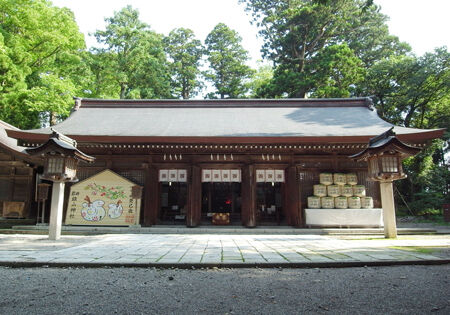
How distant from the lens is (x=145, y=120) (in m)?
12.5

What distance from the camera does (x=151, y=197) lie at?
10.2 m

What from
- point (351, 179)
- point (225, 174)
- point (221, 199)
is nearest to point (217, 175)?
point (225, 174)

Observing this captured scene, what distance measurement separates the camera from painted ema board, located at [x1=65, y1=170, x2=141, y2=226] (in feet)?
31.7

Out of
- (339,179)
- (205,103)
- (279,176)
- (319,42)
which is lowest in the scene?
(339,179)

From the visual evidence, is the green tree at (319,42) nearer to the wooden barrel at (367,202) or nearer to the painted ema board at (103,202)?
the wooden barrel at (367,202)

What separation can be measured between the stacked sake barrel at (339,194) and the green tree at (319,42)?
12.0 meters

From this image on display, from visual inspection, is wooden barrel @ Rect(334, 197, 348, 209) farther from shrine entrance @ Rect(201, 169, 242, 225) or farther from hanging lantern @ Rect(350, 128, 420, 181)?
shrine entrance @ Rect(201, 169, 242, 225)

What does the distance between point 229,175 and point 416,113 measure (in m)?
17.4

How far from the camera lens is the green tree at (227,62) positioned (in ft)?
95.6

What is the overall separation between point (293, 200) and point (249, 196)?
5.41 feet

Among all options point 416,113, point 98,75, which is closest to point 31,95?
point 98,75

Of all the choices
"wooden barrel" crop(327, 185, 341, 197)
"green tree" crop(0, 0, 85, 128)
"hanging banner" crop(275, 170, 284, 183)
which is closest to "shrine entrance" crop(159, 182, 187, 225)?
"hanging banner" crop(275, 170, 284, 183)

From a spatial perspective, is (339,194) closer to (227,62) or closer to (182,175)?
(182,175)

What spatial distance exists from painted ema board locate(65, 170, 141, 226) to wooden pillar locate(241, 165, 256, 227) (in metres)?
3.95
